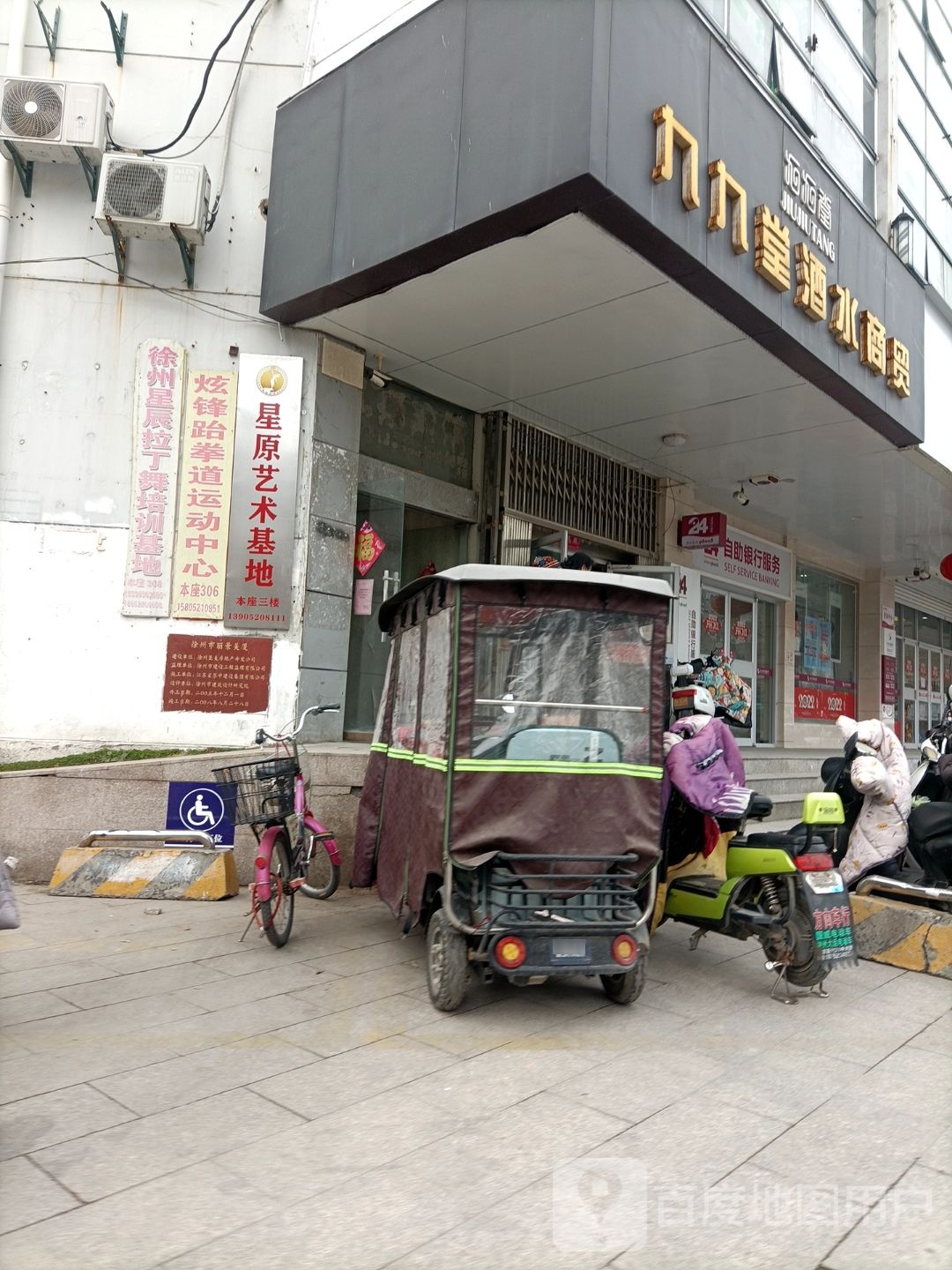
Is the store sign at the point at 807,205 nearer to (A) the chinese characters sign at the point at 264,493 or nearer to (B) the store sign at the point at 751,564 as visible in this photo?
(A) the chinese characters sign at the point at 264,493

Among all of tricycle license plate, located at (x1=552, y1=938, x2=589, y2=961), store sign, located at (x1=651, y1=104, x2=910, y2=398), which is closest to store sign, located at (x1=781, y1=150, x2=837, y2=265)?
store sign, located at (x1=651, y1=104, x2=910, y2=398)

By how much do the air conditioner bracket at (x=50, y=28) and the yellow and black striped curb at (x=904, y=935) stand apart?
31.8ft

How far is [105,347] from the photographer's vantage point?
799 centimetres

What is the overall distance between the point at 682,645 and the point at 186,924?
26.6 ft

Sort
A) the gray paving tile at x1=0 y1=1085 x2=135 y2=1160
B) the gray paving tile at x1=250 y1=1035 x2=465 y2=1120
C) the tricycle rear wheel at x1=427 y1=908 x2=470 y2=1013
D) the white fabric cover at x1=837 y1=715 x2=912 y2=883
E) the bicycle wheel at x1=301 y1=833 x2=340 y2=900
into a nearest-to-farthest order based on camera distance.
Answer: the gray paving tile at x1=0 y1=1085 x2=135 y2=1160 → the gray paving tile at x1=250 y1=1035 x2=465 y2=1120 → the tricycle rear wheel at x1=427 y1=908 x2=470 y2=1013 → the bicycle wheel at x1=301 y1=833 x2=340 y2=900 → the white fabric cover at x1=837 y1=715 x2=912 y2=883

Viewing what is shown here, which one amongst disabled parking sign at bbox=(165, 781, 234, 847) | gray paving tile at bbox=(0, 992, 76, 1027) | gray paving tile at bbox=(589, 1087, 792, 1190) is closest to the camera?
gray paving tile at bbox=(589, 1087, 792, 1190)

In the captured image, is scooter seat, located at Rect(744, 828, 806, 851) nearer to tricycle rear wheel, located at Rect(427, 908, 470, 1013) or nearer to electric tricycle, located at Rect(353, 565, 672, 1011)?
electric tricycle, located at Rect(353, 565, 672, 1011)

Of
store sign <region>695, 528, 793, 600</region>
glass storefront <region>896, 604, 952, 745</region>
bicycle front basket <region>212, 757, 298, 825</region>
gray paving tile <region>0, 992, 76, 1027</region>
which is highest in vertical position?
store sign <region>695, 528, 793, 600</region>

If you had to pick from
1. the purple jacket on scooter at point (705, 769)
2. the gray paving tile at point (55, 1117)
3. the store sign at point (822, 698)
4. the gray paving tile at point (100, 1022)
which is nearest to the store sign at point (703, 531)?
the store sign at point (822, 698)

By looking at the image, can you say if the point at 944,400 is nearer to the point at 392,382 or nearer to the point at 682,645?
the point at 682,645

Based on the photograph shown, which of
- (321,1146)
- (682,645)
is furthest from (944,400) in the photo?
(321,1146)

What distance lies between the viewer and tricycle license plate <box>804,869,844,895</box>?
4695 millimetres

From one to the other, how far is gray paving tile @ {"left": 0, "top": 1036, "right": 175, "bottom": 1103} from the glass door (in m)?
4.88

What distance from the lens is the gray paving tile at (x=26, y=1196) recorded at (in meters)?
2.65
